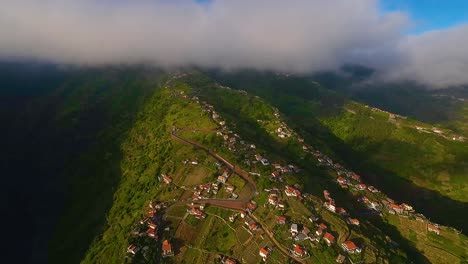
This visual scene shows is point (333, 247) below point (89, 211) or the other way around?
the other way around

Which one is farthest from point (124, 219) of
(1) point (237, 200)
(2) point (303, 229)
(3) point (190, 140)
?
(2) point (303, 229)

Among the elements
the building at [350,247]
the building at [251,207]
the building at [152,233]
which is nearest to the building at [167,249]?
the building at [152,233]

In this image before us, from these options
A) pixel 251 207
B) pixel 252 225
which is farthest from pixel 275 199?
pixel 252 225

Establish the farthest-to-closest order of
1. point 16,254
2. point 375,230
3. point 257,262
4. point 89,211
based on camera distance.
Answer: point 89,211, point 16,254, point 375,230, point 257,262

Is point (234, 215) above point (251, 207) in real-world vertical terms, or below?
below

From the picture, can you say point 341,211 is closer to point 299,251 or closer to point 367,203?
point 367,203

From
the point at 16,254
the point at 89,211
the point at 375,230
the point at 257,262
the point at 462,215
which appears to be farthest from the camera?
the point at 462,215

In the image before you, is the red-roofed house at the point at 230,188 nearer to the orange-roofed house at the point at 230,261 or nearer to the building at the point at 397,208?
the orange-roofed house at the point at 230,261

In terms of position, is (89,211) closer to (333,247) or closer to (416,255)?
(333,247)
